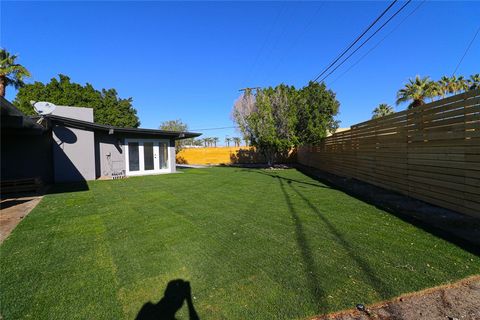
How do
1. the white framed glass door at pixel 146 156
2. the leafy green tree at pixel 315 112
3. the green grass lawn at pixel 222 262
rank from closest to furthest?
the green grass lawn at pixel 222 262 → the white framed glass door at pixel 146 156 → the leafy green tree at pixel 315 112

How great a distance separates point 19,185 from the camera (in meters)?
9.02

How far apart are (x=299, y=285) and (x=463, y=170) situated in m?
4.30

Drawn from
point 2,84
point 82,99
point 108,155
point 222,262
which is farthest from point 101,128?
point 82,99

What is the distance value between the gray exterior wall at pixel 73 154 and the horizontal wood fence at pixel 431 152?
38.5 ft

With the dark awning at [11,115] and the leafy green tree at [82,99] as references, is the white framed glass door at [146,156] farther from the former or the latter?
the leafy green tree at [82,99]

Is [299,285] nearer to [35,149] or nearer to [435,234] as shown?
[435,234]

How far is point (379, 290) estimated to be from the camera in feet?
8.86

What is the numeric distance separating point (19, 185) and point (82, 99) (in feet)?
68.2

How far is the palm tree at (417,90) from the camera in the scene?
24500 millimetres

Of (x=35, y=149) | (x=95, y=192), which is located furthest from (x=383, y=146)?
(x=35, y=149)

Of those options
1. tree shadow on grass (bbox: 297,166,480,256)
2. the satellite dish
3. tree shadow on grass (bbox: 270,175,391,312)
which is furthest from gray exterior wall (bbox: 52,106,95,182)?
tree shadow on grass (bbox: 297,166,480,256)

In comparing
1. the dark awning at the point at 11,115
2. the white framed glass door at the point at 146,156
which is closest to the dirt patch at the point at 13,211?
the dark awning at the point at 11,115

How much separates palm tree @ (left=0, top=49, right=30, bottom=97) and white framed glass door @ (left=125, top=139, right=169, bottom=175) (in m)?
16.2

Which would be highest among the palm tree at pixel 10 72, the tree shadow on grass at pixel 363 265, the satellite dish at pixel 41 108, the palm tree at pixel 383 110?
the palm tree at pixel 10 72
